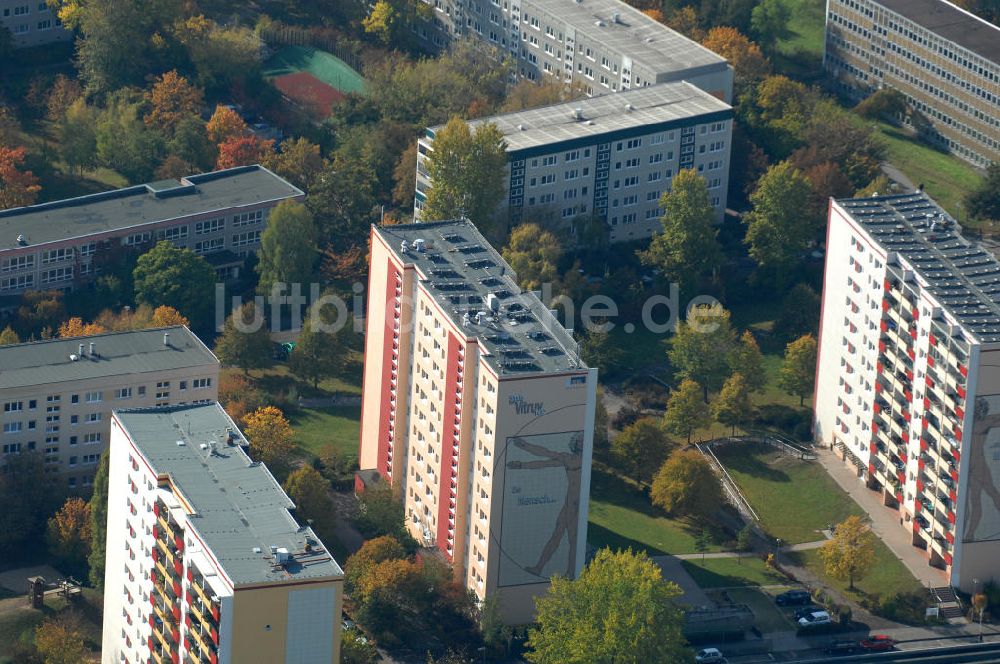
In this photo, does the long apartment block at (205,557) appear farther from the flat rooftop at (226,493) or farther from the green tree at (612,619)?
the green tree at (612,619)

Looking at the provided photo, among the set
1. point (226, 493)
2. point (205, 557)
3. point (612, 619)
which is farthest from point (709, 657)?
point (205, 557)

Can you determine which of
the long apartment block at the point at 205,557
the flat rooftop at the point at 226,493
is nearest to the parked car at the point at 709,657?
the flat rooftop at the point at 226,493

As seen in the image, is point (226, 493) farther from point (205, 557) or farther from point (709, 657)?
point (709, 657)

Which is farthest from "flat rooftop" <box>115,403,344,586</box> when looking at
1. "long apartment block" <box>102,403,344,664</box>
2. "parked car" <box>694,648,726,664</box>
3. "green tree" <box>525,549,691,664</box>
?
"parked car" <box>694,648,726,664</box>

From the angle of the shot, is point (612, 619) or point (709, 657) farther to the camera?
point (709, 657)

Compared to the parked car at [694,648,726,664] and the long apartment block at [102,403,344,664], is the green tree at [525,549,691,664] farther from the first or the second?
the long apartment block at [102,403,344,664]

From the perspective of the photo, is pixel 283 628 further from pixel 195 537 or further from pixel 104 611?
pixel 104 611
